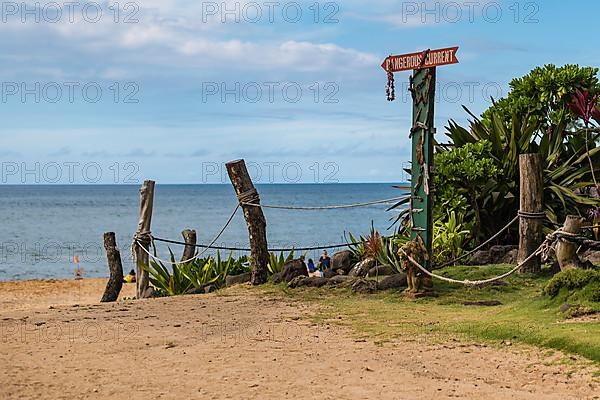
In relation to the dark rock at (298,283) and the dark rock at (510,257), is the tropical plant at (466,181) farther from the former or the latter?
the dark rock at (298,283)

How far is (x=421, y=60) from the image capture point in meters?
11.0

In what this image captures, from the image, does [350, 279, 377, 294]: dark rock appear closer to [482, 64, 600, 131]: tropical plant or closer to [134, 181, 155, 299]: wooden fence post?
[134, 181, 155, 299]: wooden fence post

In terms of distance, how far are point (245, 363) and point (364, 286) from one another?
13.4 feet

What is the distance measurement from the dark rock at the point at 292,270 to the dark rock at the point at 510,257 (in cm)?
279

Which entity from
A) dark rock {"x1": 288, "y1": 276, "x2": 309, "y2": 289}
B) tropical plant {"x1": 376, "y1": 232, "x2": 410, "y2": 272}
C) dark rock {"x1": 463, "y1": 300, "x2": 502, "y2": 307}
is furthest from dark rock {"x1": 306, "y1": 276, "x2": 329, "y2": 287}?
dark rock {"x1": 463, "y1": 300, "x2": 502, "y2": 307}

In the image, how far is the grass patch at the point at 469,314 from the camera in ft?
24.5

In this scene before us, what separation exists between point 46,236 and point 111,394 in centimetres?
5019

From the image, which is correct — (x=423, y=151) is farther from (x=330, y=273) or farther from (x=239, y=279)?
(x=239, y=279)

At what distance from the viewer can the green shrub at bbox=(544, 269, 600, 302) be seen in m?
8.29

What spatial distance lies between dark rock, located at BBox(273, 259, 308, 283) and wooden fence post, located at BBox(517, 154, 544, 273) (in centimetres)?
294

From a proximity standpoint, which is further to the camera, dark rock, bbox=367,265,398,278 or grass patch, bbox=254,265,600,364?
dark rock, bbox=367,265,398,278

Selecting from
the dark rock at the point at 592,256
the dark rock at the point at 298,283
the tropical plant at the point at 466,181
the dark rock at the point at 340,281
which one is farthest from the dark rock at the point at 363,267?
the dark rock at the point at 592,256

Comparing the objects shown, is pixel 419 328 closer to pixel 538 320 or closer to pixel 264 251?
pixel 538 320

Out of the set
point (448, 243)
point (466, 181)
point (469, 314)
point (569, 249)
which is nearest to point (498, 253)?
point (448, 243)
